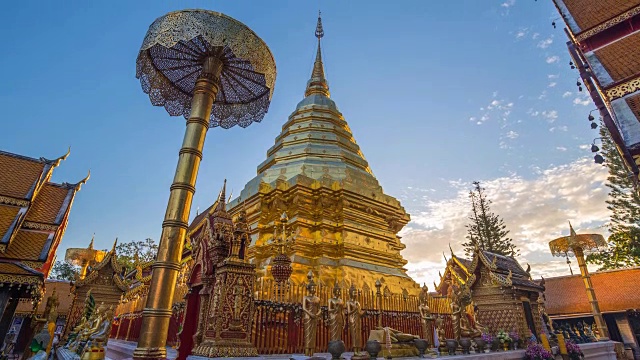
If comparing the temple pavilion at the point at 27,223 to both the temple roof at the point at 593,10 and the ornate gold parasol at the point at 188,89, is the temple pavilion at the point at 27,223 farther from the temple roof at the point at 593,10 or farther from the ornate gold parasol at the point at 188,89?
the temple roof at the point at 593,10

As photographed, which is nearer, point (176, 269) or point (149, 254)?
point (176, 269)

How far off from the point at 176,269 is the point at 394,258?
11058 mm

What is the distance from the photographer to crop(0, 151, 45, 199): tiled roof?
41.6 ft

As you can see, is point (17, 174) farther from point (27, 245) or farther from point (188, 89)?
point (188, 89)

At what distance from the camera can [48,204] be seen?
46.8 feet

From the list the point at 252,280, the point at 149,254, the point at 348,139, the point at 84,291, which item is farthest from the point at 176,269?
the point at 149,254

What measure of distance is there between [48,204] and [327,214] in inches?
476

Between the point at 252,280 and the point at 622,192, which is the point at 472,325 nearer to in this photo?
the point at 252,280

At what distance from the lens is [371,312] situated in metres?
8.30

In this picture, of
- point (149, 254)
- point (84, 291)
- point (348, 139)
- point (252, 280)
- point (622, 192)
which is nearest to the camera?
point (252, 280)

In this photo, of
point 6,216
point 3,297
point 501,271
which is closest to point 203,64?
point 3,297

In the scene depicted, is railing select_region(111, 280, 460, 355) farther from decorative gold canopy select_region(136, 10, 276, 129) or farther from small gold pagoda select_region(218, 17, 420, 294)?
decorative gold canopy select_region(136, 10, 276, 129)

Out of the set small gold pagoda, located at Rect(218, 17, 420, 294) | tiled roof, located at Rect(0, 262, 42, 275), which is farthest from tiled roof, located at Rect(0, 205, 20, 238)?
small gold pagoda, located at Rect(218, 17, 420, 294)

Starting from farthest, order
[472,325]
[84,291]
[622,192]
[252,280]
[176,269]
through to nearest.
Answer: [622,192] < [84,291] < [472,325] < [252,280] < [176,269]
